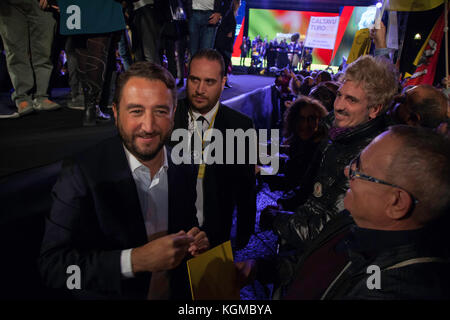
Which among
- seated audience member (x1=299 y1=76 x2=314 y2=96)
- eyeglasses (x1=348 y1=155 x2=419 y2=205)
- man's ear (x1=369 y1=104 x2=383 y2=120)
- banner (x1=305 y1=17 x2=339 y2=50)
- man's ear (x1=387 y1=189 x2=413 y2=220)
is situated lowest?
man's ear (x1=387 y1=189 x2=413 y2=220)

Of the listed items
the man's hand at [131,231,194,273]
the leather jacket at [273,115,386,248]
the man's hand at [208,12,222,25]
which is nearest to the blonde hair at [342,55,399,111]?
the leather jacket at [273,115,386,248]

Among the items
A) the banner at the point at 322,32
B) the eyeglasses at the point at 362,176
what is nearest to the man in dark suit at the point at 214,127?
the eyeglasses at the point at 362,176

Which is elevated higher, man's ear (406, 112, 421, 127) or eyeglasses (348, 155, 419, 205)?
man's ear (406, 112, 421, 127)

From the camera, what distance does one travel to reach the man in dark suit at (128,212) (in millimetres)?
957

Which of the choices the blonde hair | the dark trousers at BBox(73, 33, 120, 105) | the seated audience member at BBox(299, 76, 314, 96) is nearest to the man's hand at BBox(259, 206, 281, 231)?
the blonde hair

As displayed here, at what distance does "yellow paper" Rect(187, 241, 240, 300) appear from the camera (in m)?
0.90

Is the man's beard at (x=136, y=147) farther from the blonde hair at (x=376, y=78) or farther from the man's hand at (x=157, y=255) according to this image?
the blonde hair at (x=376, y=78)

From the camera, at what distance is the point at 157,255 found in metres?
0.95

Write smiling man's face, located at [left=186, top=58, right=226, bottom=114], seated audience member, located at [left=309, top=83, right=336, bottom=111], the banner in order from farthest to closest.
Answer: the banner, seated audience member, located at [left=309, top=83, right=336, bottom=111], smiling man's face, located at [left=186, top=58, right=226, bottom=114]

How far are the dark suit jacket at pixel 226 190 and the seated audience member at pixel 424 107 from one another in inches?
57.0

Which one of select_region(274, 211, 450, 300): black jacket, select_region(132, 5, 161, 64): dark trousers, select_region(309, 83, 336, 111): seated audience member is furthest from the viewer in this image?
select_region(309, 83, 336, 111): seated audience member

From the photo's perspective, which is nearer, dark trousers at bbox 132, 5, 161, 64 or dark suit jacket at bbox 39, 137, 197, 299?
dark suit jacket at bbox 39, 137, 197, 299

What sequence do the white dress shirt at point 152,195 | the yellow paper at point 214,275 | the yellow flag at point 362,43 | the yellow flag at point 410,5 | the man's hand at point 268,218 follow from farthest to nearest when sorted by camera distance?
the yellow flag at point 362,43 → the yellow flag at point 410,5 → the man's hand at point 268,218 → the white dress shirt at point 152,195 → the yellow paper at point 214,275

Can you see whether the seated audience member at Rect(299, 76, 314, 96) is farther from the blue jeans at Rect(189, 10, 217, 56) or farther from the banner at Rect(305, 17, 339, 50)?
the banner at Rect(305, 17, 339, 50)
